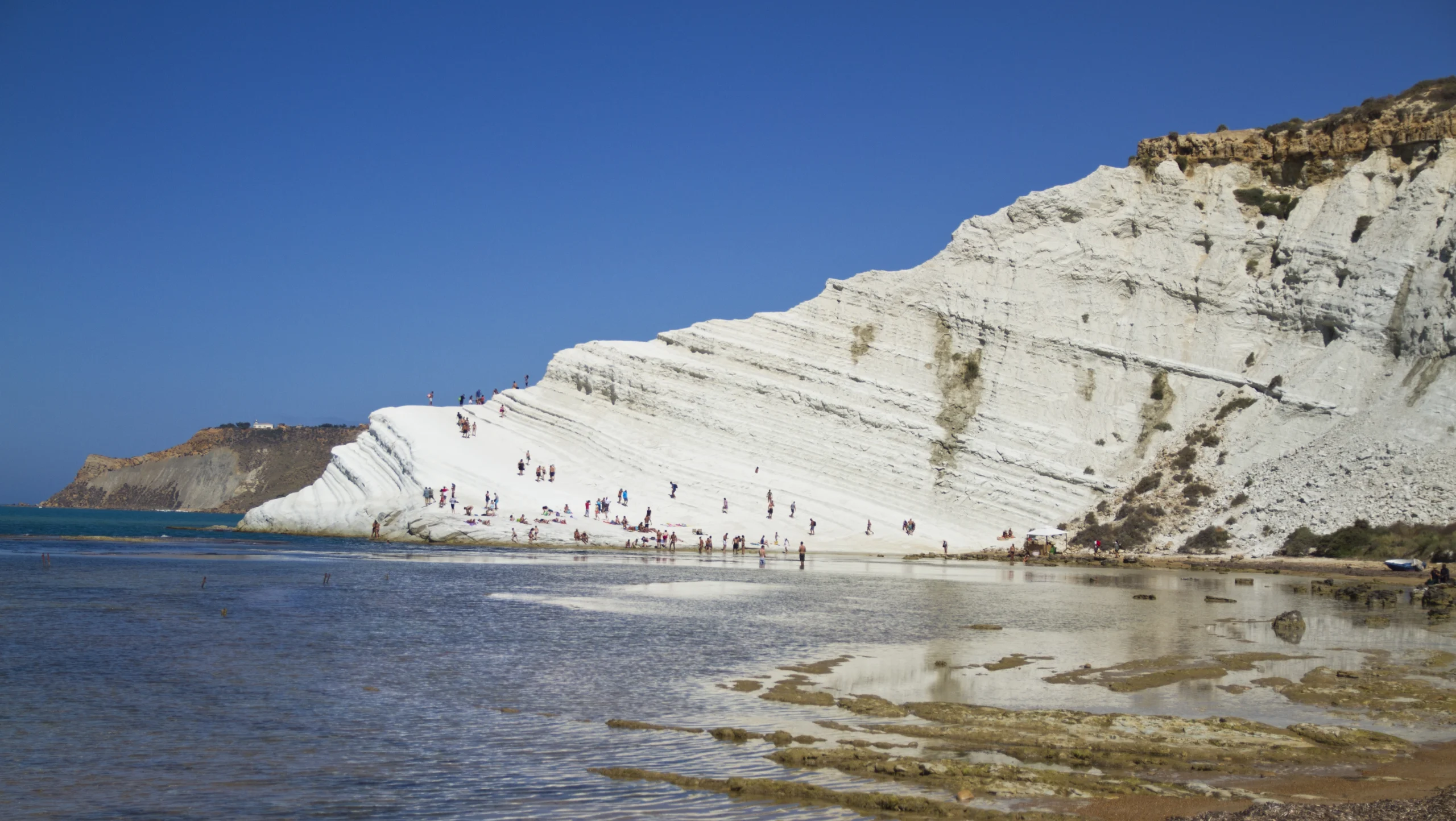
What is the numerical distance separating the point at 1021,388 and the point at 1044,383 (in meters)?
1.02

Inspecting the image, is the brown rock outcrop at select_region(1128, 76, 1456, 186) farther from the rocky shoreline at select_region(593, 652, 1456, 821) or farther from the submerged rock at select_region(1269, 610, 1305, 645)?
the rocky shoreline at select_region(593, 652, 1456, 821)

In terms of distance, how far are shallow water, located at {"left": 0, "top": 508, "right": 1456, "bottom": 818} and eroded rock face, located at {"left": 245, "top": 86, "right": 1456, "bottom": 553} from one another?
15.7 metres

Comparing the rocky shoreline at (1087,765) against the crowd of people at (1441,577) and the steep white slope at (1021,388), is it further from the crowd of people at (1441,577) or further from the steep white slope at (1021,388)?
the steep white slope at (1021,388)

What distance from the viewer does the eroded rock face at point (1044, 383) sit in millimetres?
42750

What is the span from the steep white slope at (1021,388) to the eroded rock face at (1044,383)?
109 millimetres

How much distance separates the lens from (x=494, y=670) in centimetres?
1350

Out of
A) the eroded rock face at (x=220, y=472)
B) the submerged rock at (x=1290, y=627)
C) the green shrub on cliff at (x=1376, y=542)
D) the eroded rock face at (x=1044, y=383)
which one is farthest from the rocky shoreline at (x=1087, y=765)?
the eroded rock face at (x=220, y=472)

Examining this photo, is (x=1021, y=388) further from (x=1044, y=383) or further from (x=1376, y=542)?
(x=1376, y=542)

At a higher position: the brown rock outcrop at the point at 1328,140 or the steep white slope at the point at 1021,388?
the brown rock outcrop at the point at 1328,140

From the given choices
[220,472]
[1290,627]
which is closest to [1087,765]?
[1290,627]

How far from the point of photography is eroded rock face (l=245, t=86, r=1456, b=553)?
140 ft

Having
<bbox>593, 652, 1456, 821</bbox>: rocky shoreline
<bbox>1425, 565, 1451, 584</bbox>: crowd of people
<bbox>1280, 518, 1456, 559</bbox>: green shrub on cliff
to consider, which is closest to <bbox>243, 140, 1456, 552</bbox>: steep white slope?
<bbox>1280, 518, 1456, 559</bbox>: green shrub on cliff

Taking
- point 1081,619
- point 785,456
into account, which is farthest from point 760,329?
point 1081,619

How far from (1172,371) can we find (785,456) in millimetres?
16554
